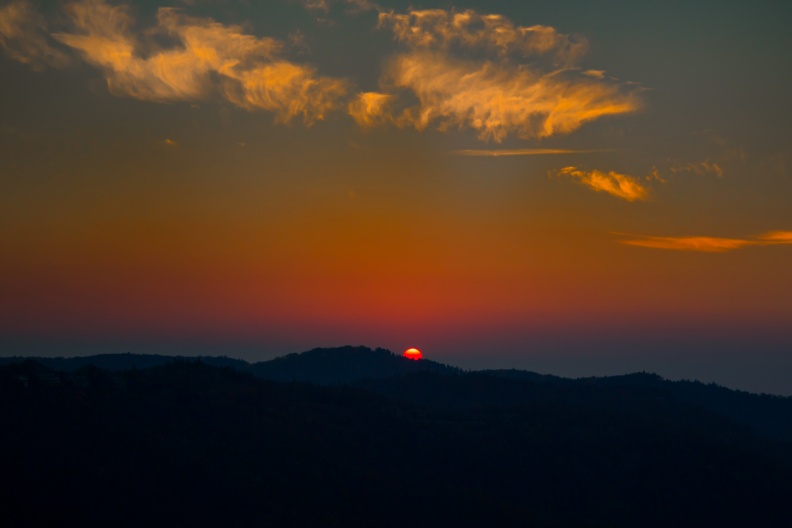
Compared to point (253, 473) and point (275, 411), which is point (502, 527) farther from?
point (275, 411)

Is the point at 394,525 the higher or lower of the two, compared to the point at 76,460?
lower

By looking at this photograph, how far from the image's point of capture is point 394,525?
116438 mm

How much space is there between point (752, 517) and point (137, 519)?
382 feet

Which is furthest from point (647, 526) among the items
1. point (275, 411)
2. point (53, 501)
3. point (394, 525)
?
point (53, 501)

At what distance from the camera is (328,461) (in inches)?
5212

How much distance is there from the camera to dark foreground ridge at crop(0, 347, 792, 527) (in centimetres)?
10119

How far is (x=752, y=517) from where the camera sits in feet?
490

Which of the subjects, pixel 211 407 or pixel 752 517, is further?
pixel 752 517

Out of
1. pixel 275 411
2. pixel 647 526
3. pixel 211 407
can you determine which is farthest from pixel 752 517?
pixel 211 407

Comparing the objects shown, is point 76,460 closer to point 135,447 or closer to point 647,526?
point 135,447

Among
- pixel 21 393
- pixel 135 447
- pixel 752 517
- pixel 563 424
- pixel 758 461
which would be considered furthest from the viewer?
pixel 563 424

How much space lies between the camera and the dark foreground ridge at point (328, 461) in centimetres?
10119

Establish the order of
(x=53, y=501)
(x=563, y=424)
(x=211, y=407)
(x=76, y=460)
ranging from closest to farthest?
(x=53, y=501) → (x=76, y=460) → (x=211, y=407) → (x=563, y=424)

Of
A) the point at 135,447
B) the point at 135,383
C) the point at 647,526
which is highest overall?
the point at 135,383
